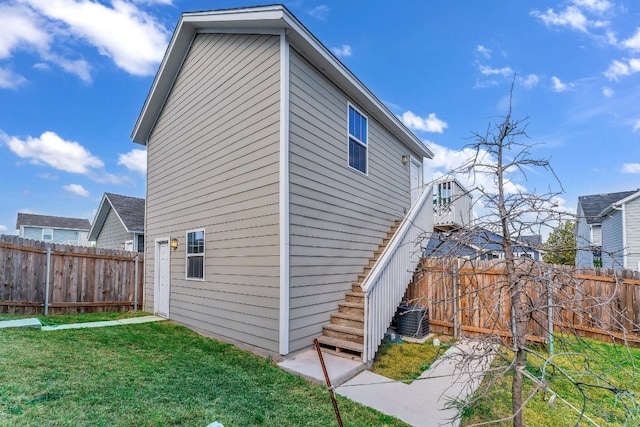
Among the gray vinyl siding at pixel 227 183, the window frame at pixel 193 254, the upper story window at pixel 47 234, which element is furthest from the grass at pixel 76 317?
the upper story window at pixel 47 234

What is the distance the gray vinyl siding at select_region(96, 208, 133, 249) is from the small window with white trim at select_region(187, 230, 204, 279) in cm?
836

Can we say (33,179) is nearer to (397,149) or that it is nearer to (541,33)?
(397,149)

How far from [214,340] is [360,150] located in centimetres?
Result: 504

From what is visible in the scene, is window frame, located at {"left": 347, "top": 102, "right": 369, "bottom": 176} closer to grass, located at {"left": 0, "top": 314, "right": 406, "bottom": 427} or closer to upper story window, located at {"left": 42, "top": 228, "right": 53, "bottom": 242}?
grass, located at {"left": 0, "top": 314, "right": 406, "bottom": 427}

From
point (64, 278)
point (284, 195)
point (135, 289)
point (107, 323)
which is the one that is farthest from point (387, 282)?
point (64, 278)

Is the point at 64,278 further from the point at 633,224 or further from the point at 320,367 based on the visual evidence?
the point at 633,224

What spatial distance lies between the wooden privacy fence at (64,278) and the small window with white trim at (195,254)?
3474 mm

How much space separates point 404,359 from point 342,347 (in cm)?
109

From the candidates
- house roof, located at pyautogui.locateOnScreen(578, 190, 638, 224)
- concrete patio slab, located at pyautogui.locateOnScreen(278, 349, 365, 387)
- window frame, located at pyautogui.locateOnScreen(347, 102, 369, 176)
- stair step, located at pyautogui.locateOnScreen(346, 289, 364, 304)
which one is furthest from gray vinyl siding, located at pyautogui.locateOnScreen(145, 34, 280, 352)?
house roof, located at pyautogui.locateOnScreen(578, 190, 638, 224)

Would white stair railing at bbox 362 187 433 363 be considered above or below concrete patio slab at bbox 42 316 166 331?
above

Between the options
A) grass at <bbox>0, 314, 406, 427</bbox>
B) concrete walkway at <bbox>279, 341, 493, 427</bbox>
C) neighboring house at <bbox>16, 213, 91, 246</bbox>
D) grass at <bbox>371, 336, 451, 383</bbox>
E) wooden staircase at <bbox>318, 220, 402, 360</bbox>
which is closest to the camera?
grass at <bbox>0, 314, 406, 427</bbox>

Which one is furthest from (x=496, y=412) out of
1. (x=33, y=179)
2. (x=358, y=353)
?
(x=33, y=179)

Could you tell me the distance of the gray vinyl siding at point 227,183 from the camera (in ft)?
17.9

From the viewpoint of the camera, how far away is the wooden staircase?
510cm
